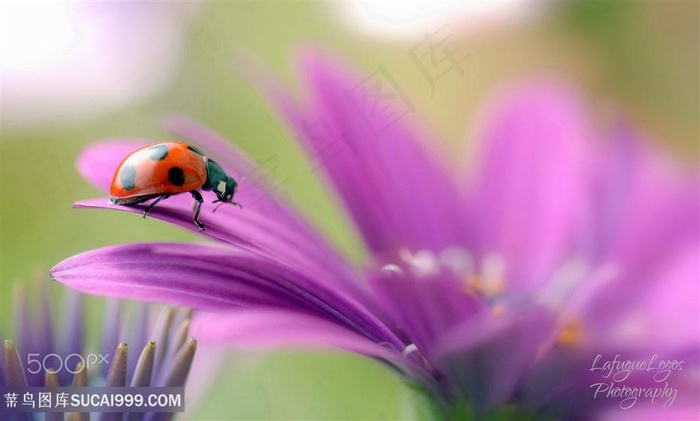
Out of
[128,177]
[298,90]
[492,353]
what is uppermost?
[298,90]

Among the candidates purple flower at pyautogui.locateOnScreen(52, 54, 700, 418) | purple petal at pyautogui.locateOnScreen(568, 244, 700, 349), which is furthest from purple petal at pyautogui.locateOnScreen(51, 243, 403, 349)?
purple petal at pyautogui.locateOnScreen(568, 244, 700, 349)

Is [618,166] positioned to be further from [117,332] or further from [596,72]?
[117,332]

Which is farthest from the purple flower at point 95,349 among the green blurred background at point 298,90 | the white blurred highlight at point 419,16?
the white blurred highlight at point 419,16

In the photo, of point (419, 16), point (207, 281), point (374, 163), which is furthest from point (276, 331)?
point (419, 16)

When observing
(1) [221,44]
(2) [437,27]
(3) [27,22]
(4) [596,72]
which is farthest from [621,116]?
(3) [27,22]

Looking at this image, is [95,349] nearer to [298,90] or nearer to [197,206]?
[197,206]

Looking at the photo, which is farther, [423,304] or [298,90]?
[298,90]
